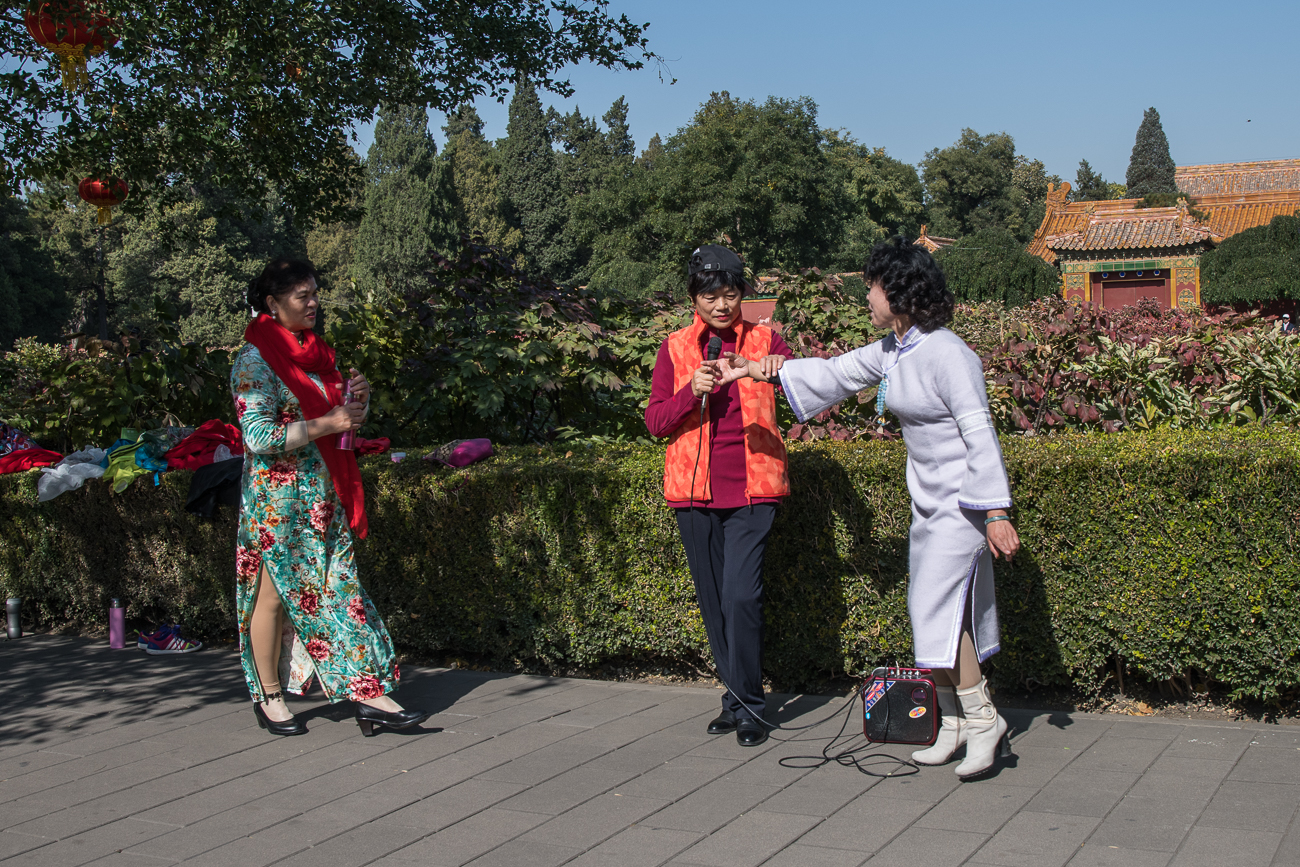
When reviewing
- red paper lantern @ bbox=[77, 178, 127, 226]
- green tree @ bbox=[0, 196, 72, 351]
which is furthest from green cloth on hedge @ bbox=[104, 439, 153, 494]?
green tree @ bbox=[0, 196, 72, 351]

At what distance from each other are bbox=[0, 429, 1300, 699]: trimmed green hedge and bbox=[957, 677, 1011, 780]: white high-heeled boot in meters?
0.71

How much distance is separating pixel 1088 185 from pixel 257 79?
86.3 meters

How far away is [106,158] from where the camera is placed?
7.59 m

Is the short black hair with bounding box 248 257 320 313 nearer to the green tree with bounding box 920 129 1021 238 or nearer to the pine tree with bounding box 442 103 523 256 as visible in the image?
the pine tree with bounding box 442 103 523 256

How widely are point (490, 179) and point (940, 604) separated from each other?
78.8 meters

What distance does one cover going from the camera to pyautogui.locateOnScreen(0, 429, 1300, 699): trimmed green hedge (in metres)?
3.82

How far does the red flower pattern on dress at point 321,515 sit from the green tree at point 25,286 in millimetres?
38823

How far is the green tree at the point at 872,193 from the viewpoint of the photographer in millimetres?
58062

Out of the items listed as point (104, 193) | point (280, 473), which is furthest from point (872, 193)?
point (280, 473)

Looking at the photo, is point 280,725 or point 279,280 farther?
point 280,725

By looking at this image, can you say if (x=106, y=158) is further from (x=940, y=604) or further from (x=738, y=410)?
(x=940, y=604)

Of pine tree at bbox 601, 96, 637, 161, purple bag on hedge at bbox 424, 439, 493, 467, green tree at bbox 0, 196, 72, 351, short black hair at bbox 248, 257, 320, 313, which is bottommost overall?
purple bag on hedge at bbox 424, 439, 493, 467

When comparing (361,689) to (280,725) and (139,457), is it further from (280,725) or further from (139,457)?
(139,457)

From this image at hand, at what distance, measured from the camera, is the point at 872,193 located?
2472 inches
